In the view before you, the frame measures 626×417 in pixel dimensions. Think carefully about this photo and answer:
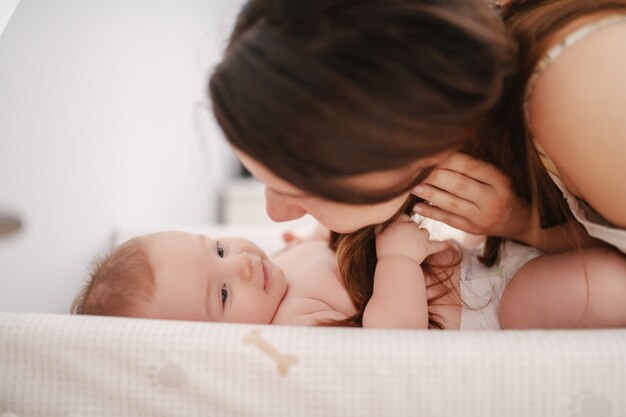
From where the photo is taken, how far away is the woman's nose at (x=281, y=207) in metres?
0.78

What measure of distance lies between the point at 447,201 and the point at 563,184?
0.59 feet

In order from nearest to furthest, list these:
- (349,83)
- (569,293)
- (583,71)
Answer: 1. (349,83)
2. (583,71)
3. (569,293)

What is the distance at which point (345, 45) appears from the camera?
1.88ft

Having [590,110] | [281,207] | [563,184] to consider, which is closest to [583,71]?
[590,110]

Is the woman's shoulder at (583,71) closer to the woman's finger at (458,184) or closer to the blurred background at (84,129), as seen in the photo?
the woman's finger at (458,184)

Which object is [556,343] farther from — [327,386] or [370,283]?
[370,283]

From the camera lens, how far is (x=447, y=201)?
929 millimetres

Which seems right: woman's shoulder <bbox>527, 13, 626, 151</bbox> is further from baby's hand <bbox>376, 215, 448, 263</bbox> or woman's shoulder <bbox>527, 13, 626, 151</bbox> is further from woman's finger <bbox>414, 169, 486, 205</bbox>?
baby's hand <bbox>376, 215, 448, 263</bbox>

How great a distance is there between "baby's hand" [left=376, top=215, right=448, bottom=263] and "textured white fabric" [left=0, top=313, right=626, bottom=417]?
10.1 inches

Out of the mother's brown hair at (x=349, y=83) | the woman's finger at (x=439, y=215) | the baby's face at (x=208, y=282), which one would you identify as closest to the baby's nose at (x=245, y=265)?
the baby's face at (x=208, y=282)

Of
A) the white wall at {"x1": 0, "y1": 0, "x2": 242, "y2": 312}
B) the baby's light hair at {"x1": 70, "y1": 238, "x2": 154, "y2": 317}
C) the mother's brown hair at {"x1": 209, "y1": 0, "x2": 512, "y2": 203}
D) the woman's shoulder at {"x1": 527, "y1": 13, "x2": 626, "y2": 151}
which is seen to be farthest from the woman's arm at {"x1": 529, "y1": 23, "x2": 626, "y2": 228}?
the baby's light hair at {"x1": 70, "y1": 238, "x2": 154, "y2": 317}

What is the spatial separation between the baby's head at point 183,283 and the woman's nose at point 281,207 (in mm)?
246

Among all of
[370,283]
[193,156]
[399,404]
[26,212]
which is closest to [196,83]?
[193,156]

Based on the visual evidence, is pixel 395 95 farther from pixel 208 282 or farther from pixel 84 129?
pixel 84 129
